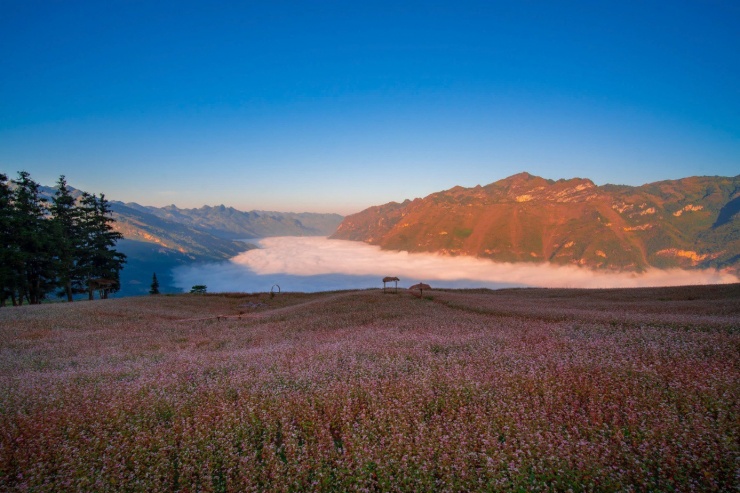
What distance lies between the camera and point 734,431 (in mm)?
5270

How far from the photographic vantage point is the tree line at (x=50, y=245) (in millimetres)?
41156

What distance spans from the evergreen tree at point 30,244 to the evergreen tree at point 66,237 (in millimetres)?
1083

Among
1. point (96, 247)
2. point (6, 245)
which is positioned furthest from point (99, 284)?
point (6, 245)

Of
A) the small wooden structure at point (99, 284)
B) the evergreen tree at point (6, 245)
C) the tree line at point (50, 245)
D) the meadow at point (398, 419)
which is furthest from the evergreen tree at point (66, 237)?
the meadow at point (398, 419)

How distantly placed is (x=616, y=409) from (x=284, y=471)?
19.8 feet

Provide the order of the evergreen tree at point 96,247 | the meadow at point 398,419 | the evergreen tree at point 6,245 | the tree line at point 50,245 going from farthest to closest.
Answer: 1. the evergreen tree at point 96,247
2. the tree line at point 50,245
3. the evergreen tree at point 6,245
4. the meadow at point 398,419

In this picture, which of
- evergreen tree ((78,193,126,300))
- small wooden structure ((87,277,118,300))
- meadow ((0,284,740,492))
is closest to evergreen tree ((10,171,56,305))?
small wooden structure ((87,277,118,300))

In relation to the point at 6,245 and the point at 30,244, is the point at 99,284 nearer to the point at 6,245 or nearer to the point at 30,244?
the point at 30,244

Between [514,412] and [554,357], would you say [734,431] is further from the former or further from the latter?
[554,357]

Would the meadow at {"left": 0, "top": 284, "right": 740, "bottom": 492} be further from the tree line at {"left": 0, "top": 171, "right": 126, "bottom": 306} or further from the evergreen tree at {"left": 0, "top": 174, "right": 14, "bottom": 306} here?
the tree line at {"left": 0, "top": 171, "right": 126, "bottom": 306}

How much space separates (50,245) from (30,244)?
1.88 metres

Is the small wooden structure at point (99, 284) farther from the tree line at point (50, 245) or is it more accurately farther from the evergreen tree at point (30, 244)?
the evergreen tree at point (30, 244)

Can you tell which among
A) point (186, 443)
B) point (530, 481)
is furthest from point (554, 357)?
point (186, 443)

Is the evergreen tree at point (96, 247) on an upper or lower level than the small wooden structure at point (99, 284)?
upper
